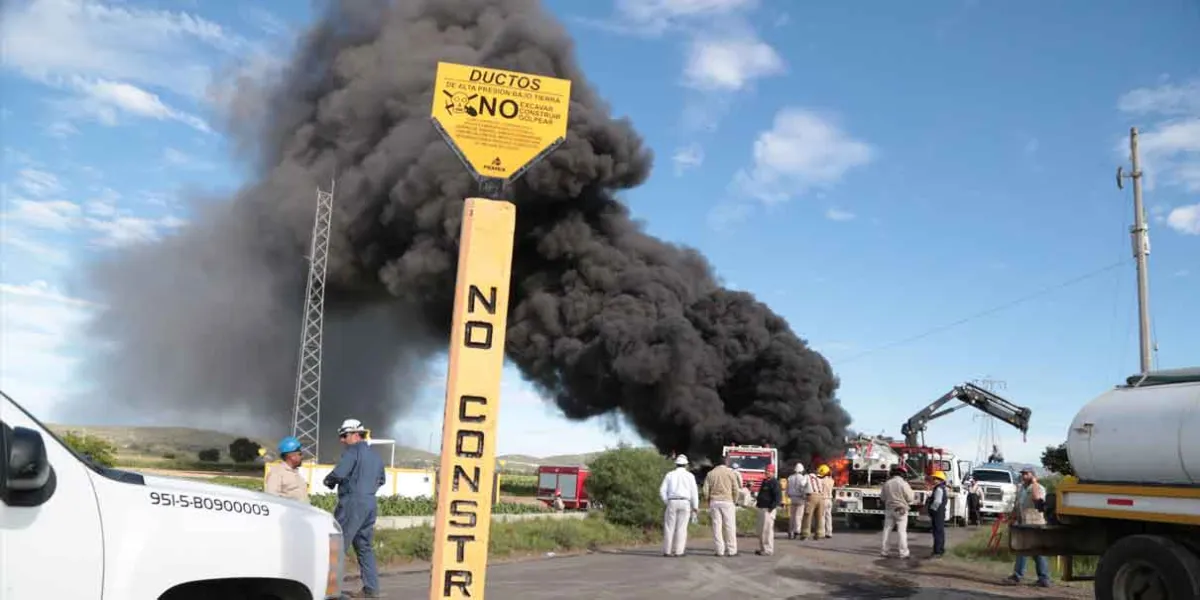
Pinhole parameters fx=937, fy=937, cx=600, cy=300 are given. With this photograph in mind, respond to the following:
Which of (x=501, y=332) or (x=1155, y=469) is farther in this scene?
(x=1155, y=469)

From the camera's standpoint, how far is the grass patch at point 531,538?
12.1m

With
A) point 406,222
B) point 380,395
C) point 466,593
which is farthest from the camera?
point 380,395

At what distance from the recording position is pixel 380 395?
55.8 metres

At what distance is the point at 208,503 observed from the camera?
4098mm

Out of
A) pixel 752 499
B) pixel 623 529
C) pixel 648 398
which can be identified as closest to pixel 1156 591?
pixel 623 529

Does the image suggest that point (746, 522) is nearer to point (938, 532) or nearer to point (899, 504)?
point (938, 532)

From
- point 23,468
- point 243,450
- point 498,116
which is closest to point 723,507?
point 498,116

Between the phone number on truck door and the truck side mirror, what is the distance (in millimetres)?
549

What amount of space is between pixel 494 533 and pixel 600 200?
31.0 meters

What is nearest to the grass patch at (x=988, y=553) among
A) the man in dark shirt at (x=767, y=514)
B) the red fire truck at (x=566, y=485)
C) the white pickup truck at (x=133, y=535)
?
the man in dark shirt at (x=767, y=514)

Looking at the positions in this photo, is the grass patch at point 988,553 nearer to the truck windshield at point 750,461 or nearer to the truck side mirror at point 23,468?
the truck windshield at point 750,461

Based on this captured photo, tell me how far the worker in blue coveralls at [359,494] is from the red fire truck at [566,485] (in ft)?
55.8

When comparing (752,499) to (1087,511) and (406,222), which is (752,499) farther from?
(406,222)

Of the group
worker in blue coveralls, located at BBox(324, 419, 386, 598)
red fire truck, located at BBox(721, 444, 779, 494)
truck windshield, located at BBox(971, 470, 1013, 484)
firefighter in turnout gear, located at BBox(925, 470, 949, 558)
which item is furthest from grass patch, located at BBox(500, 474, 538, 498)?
worker in blue coveralls, located at BBox(324, 419, 386, 598)
